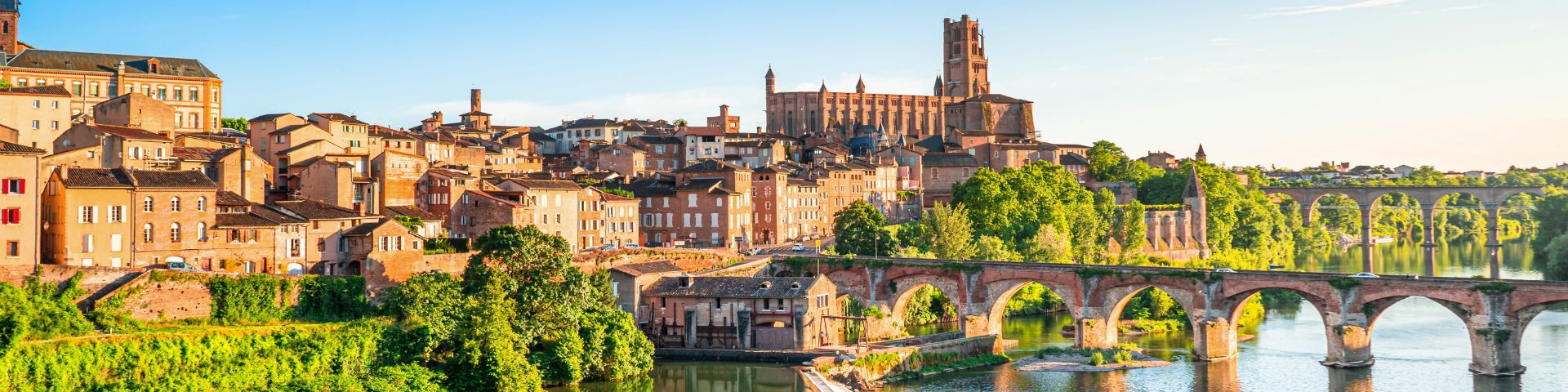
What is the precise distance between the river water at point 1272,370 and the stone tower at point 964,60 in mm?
76254

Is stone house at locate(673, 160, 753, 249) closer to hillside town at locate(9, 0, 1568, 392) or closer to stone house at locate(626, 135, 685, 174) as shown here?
hillside town at locate(9, 0, 1568, 392)

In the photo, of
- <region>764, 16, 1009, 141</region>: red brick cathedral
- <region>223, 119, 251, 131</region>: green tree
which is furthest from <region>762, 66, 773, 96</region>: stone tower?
<region>223, 119, 251, 131</region>: green tree

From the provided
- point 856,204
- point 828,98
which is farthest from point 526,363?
point 828,98

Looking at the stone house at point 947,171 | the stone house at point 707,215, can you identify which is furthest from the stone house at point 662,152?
the stone house at point 707,215

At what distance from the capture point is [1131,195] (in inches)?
3647

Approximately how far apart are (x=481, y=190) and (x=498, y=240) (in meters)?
12.2

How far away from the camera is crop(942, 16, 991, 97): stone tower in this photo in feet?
433

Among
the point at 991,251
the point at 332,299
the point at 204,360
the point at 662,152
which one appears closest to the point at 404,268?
the point at 332,299

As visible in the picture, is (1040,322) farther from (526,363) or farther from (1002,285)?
(526,363)

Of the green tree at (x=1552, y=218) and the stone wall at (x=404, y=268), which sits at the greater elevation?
the green tree at (x=1552, y=218)

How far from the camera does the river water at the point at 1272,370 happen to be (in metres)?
41.2

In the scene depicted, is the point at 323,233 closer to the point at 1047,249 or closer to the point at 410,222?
the point at 410,222

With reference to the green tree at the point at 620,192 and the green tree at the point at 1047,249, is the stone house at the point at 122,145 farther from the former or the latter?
the green tree at the point at 1047,249

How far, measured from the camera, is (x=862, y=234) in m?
63.9
